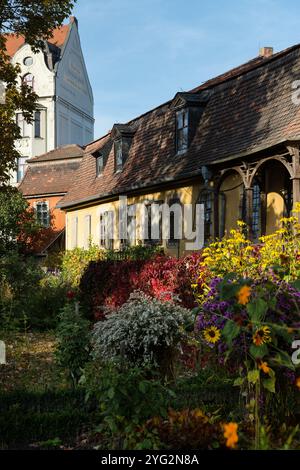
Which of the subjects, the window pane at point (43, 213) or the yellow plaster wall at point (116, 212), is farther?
the window pane at point (43, 213)

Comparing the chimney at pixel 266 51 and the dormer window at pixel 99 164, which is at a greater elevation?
the chimney at pixel 266 51

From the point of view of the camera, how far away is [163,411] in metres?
4.45

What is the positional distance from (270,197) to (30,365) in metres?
8.11

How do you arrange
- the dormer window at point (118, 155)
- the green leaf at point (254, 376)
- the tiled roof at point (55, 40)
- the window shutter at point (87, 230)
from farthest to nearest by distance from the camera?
the tiled roof at point (55, 40) < the window shutter at point (87, 230) < the dormer window at point (118, 155) < the green leaf at point (254, 376)

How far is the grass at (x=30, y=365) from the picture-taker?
746 centimetres

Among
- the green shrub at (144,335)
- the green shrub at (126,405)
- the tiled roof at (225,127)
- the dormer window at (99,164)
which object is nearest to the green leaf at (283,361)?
the green shrub at (126,405)

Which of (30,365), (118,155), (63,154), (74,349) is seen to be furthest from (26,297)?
(63,154)

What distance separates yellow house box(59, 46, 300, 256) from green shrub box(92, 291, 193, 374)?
6621 millimetres

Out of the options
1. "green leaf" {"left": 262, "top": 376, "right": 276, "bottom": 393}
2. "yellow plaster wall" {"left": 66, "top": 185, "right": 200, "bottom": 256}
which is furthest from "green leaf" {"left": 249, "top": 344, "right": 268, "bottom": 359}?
"yellow plaster wall" {"left": 66, "top": 185, "right": 200, "bottom": 256}

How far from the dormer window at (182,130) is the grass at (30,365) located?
329 inches

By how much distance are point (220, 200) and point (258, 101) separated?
9.78ft

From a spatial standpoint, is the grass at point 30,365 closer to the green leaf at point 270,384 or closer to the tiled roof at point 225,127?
the green leaf at point 270,384

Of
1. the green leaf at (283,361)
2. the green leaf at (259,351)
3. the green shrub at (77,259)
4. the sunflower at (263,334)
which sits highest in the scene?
the green shrub at (77,259)
